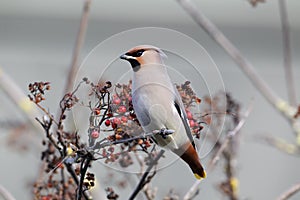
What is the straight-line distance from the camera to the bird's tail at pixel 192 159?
896 mm

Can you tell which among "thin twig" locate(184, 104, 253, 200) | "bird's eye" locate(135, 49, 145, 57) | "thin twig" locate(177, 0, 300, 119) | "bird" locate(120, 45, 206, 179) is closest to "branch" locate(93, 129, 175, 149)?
"bird" locate(120, 45, 206, 179)

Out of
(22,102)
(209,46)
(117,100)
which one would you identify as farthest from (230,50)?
(209,46)

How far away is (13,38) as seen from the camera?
427cm

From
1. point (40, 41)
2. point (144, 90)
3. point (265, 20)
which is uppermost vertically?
point (40, 41)

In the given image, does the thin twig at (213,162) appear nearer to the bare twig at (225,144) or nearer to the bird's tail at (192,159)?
the bare twig at (225,144)

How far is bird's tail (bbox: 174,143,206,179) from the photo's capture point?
90cm

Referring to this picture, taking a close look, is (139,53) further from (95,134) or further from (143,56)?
(95,134)

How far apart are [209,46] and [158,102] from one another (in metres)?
3.22

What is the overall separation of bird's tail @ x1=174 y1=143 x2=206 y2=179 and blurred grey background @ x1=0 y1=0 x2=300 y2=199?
2.57 m

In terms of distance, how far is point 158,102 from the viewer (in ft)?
2.80

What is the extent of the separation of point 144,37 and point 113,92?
10 centimetres

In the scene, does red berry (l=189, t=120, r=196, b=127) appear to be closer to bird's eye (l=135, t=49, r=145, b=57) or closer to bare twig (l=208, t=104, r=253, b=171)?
bird's eye (l=135, t=49, r=145, b=57)

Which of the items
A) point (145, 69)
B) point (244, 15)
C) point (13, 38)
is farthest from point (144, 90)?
point (244, 15)

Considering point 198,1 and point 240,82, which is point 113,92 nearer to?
point 240,82
